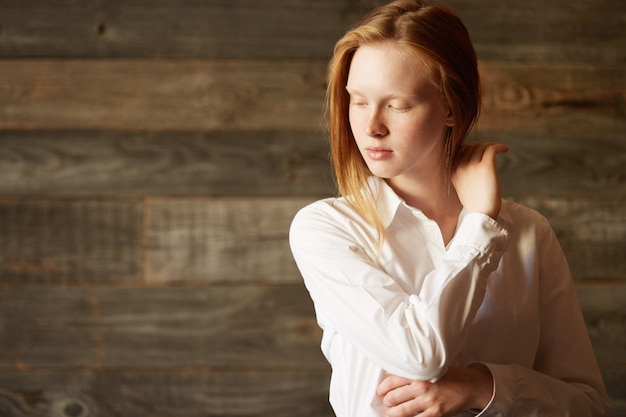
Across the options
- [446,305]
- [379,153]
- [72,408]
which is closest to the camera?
[446,305]

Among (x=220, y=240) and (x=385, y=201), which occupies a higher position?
(x=385, y=201)

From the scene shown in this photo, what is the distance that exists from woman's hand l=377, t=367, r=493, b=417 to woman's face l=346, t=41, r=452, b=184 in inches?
13.0

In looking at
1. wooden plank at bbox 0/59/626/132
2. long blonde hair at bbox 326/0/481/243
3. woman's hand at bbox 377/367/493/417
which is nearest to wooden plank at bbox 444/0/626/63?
wooden plank at bbox 0/59/626/132

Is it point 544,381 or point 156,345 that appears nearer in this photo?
point 544,381

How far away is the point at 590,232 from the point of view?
2.00m

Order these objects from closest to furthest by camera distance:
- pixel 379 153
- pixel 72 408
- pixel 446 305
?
1. pixel 446 305
2. pixel 379 153
3. pixel 72 408

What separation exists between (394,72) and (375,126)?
89mm

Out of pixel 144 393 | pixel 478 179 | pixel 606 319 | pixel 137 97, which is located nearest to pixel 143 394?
pixel 144 393

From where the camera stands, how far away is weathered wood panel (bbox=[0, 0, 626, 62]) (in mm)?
1963

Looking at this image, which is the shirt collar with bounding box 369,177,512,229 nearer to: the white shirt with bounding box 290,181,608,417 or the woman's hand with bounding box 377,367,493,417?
the white shirt with bounding box 290,181,608,417

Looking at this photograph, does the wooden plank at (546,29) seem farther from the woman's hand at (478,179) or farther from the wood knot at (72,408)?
the wood knot at (72,408)

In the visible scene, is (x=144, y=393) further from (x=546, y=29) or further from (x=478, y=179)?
(x=546, y=29)

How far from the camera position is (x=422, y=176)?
3.93 feet

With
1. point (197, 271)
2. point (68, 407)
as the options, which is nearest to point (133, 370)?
point (68, 407)
